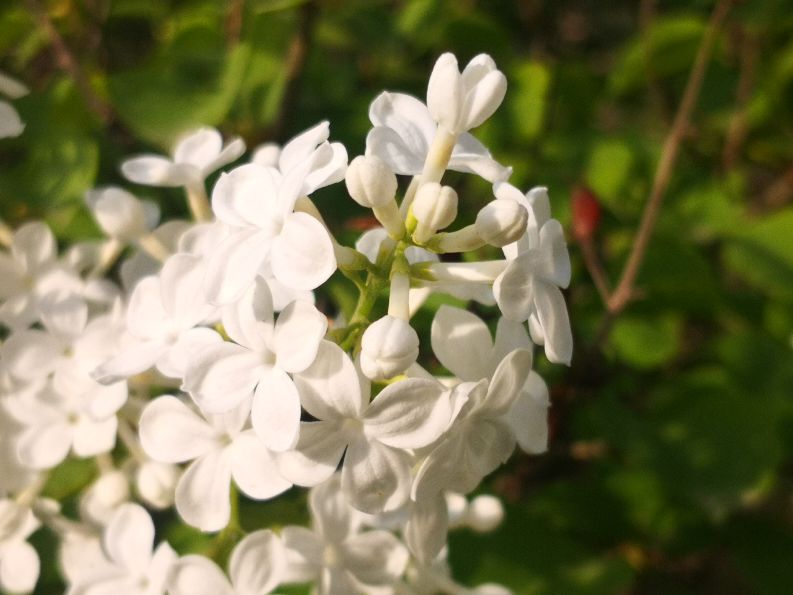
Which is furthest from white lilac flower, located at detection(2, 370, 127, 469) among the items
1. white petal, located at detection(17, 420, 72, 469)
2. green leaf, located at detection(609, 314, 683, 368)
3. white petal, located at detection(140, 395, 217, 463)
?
green leaf, located at detection(609, 314, 683, 368)

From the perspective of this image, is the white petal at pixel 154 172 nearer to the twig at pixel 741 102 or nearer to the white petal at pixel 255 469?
the white petal at pixel 255 469

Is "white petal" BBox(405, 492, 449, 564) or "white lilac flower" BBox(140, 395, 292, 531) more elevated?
"white lilac flower" BBox(140, 395, 292, 531)

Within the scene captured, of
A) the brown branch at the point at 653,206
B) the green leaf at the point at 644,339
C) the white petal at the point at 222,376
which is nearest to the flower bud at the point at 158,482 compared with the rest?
the white petal at the point at 222,376

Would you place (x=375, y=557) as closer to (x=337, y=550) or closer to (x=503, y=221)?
(x=337, y=550)

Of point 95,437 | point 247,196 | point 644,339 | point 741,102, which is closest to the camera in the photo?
point 247,196

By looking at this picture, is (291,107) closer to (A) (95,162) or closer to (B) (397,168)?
(A) (95,162)

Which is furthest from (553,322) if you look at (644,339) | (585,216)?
(644,339)

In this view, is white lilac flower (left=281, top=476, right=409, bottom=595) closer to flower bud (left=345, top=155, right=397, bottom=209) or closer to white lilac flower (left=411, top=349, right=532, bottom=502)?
white lilac flower (left=411, top=349, right=532, bottom=502)

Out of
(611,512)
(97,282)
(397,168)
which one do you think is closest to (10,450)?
(97,282)
